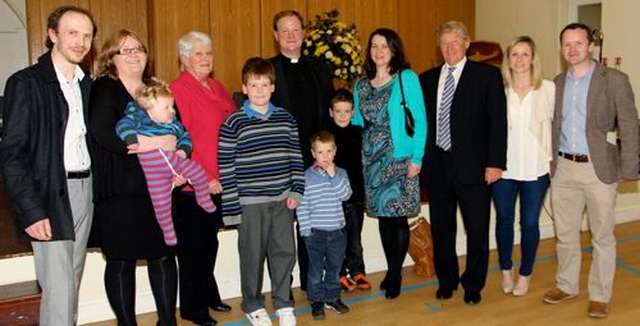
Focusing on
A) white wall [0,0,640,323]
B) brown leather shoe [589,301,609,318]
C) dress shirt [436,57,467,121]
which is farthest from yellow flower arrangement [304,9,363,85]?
brown leather shoe [589,301,609,318]

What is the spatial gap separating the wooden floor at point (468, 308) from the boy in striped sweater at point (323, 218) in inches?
7.4

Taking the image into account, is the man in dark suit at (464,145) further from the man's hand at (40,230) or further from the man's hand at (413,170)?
the man's hand at (40,230)

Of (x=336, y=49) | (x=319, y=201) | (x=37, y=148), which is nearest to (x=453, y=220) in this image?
(x=319, y=201)

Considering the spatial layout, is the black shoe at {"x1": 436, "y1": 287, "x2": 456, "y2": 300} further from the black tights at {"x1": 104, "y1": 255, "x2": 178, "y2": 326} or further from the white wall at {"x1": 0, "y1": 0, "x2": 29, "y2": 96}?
the white wall at {"x1": 0, "y1": 0, "x2": 29, "y2": 96}

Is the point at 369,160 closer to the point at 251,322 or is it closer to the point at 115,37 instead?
the point at 251,322

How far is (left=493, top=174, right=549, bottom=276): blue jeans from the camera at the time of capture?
3.65 meters

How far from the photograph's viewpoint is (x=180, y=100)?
3.18 m

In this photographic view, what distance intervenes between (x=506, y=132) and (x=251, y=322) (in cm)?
Result: 183

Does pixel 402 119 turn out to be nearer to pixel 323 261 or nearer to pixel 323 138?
pixel 323 138

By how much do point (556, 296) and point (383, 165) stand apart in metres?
1.35

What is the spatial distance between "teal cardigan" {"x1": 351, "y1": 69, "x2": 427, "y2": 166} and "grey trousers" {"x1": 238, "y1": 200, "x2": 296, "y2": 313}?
78cm

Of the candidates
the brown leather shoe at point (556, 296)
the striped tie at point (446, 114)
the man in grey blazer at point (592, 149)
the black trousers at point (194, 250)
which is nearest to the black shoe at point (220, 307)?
the black trousers at point (194, 250)

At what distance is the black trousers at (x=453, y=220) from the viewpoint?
11.8 ft

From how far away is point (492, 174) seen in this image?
11.6 feet
